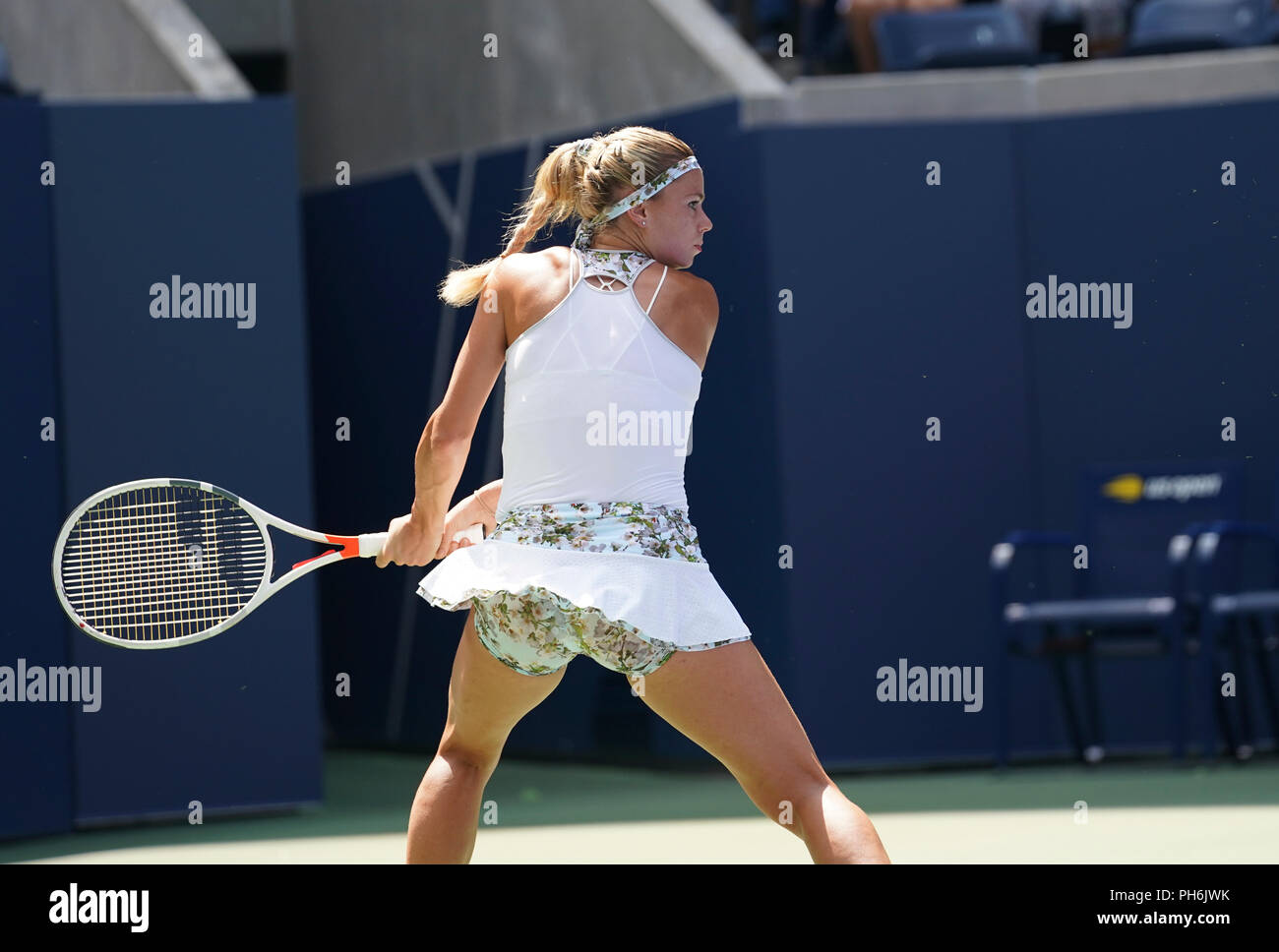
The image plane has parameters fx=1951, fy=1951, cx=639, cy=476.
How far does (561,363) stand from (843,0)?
7.58m

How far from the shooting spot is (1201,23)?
30.7 feet

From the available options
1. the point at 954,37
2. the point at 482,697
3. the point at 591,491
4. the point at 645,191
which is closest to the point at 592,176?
the point at 645,191

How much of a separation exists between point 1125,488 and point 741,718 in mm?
4863

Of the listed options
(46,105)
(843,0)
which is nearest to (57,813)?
(46,105)

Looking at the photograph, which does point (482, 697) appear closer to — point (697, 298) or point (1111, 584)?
point (697, 298)

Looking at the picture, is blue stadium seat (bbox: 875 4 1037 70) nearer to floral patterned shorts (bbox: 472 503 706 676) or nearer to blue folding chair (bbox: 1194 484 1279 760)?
blue folding chair (bbox: 1194 484 1279 760)

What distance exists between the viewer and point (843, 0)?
1052 centimetres

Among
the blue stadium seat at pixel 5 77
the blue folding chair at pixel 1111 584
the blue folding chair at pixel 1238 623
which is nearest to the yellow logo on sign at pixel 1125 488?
the blue folding chair at pixel 1111 584

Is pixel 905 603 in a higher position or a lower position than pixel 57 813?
higher

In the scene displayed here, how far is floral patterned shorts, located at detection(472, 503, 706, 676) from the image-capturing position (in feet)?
10.9

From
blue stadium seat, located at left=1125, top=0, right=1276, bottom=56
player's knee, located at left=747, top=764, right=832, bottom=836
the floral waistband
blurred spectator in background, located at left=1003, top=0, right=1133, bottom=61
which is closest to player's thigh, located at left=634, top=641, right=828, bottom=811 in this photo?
player's knee, located at left=747, top=764, right=832, bottom=836

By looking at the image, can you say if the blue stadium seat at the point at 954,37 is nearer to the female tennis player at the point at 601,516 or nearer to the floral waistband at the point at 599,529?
the female tennis player at the point at 601,516
